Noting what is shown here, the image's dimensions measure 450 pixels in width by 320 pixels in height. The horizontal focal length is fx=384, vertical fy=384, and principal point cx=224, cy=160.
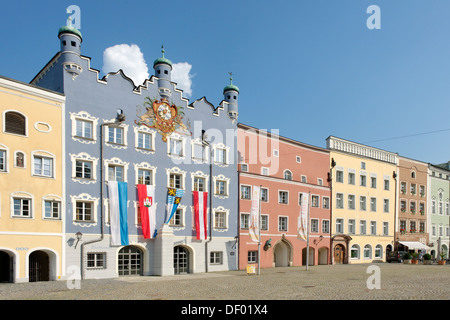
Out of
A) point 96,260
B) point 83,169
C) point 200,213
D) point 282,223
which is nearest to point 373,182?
point 282,223

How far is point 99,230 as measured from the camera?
94.1 feet

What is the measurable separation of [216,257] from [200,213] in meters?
4.84

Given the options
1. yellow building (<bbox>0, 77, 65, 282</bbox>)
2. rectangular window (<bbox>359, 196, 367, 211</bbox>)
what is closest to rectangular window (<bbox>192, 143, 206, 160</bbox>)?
yellow building (<bbox>0, 77, 65, 282</bbox>)

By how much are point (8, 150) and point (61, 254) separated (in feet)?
25.7

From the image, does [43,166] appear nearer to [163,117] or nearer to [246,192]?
[163,117]

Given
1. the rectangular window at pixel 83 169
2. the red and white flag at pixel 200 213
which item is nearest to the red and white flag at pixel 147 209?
the rectangular window at pixel 83 169

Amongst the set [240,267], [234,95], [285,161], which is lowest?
[240,267]

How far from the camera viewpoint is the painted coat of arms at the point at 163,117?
32.4m

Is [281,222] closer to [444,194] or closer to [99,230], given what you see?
[99,230]

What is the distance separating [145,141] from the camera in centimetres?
3231

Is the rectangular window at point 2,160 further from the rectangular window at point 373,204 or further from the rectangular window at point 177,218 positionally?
the rectangular window at point 373,204

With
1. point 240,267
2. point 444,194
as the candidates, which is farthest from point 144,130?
point 444,194

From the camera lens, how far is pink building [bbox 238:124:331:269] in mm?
39375

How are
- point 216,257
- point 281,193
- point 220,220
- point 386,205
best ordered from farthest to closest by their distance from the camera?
point 386,205
point 281,193
point 220,220
point 216,257
